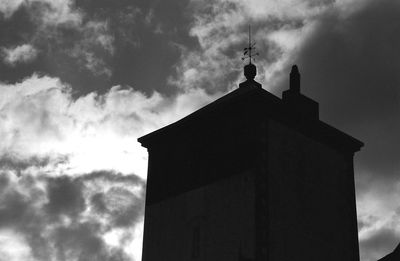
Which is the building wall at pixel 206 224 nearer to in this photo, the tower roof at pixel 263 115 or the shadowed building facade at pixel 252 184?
the shadowed building facade at pixel 252 184

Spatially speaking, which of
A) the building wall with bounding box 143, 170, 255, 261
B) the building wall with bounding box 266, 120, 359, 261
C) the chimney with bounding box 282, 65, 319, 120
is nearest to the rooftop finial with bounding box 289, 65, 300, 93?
the chimney with bounding box 282, 65, 319, 120

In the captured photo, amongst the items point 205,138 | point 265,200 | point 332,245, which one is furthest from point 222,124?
point 332,245

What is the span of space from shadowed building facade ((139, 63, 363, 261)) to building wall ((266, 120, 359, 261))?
0.16ft

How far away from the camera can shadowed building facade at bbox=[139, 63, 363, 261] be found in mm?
35219

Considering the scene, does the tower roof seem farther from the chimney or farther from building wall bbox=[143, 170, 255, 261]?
building wall bbox=[143, 170, 255, 261]

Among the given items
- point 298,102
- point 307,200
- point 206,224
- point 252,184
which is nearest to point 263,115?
point 252,184

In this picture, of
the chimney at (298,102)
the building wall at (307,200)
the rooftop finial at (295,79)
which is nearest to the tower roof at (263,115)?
the chimney at (298,102)

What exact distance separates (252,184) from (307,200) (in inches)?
124

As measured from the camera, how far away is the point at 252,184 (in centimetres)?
3528

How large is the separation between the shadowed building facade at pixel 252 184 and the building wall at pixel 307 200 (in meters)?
0.05

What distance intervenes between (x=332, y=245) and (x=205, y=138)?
741cm

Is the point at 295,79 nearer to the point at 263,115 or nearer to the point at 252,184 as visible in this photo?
the point at 263,115

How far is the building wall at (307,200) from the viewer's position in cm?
3538

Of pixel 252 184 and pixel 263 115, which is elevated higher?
pixel 263 115
